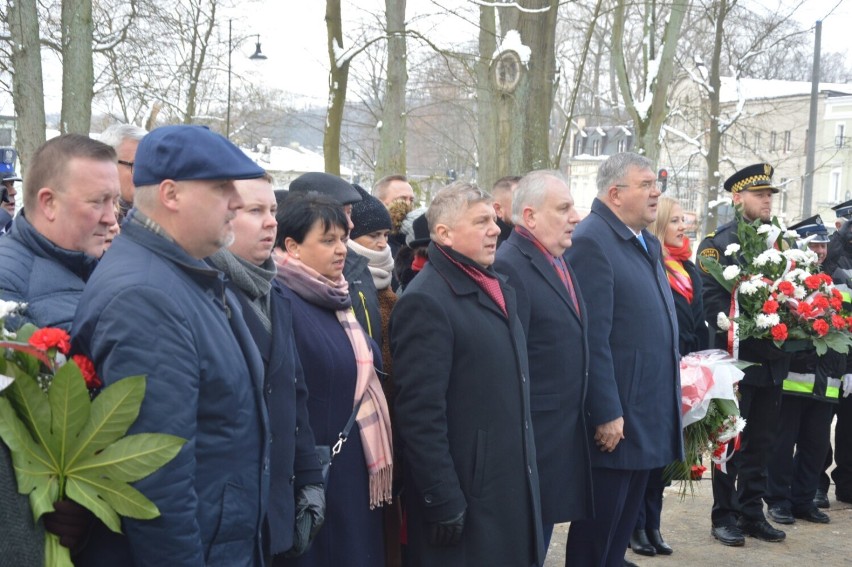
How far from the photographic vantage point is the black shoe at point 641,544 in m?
6.32

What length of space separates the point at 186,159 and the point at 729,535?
16.7 feet

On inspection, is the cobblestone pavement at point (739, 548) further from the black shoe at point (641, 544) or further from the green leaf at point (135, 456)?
the green leaf at point (135, 456)

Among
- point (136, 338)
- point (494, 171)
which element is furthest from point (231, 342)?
point (494, 171)

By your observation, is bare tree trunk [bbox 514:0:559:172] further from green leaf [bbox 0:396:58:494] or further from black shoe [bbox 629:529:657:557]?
green leaf [bbox 0:396:58:494]

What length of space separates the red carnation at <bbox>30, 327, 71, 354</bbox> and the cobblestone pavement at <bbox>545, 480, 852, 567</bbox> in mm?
4210

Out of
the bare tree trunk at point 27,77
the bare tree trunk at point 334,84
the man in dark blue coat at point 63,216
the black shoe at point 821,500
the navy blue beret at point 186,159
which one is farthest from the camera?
the bare tree trunk at point 334,84

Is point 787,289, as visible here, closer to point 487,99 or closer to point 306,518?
point 306,518

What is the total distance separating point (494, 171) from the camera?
1022cm

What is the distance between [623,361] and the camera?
16.9 feet

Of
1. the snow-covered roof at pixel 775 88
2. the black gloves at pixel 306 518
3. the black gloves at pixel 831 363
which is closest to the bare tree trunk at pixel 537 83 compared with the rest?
the black gloves at pixel 831 363

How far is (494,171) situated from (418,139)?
123ft

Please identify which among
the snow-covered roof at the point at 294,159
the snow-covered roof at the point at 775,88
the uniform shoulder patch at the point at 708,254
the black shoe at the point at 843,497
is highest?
the snow-covered roof at the point at 775,88

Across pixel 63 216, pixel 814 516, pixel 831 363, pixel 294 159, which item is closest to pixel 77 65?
pixel 831 363

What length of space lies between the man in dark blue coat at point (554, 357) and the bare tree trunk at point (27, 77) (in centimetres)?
934
